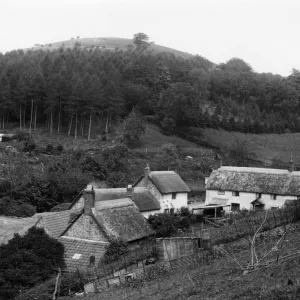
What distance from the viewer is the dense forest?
65625 mm

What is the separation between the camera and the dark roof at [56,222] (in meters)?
27.1

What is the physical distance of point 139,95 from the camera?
7412 cm

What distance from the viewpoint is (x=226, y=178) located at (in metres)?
41.4

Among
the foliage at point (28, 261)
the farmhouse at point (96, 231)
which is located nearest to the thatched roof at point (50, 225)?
the farmhouse at point (96, 231)

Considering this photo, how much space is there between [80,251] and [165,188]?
1378 cm

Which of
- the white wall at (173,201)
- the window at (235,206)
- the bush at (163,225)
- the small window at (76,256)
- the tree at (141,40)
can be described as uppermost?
the tree at (141,40)

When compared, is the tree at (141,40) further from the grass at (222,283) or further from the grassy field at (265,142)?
the grass at (222,283)

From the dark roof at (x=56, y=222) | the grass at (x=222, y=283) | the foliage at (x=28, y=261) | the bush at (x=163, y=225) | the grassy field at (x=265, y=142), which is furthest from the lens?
the grassy field at (x=265, y=142)

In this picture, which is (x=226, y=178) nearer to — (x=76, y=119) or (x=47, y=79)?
(x=76, y=119)

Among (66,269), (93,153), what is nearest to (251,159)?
(93,153)

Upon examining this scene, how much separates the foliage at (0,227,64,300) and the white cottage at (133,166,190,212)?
14.2m

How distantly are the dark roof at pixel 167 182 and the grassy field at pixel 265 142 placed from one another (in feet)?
85.0

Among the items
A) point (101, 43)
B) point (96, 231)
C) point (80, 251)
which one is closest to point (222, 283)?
point (80, 251)

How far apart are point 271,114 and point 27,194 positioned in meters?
56.4
